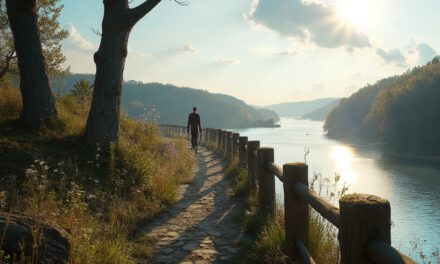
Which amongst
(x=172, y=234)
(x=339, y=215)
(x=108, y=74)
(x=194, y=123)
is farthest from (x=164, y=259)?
(x=194, y=123)

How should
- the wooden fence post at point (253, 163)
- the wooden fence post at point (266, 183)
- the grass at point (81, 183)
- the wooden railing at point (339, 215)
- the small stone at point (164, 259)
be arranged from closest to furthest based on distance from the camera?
the wooden railing at point (339, 215) → the grass at point (81, 183) → the small stone at point (164, 259) → the wooden fence post at point (266, 183) → the wooden fence post at point (253, 163)

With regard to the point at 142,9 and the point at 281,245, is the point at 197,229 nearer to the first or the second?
the point at 281,245

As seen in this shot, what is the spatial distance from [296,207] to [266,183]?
6.53ft

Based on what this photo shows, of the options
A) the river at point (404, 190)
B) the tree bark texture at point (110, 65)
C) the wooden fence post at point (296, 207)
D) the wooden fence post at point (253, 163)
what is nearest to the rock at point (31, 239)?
the wooden fence post at point (296, 207)

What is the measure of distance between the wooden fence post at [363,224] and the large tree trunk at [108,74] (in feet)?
22.7

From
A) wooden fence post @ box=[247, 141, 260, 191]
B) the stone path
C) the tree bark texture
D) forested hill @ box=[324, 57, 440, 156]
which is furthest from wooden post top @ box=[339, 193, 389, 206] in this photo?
forested hill @ box=[324, 57, 440, 156]

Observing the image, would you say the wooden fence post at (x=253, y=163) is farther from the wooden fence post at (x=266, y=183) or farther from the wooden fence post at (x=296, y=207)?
the wooden fence post at (x=296, y=207)

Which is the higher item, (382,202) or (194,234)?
(382,202)

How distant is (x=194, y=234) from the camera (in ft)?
18.7

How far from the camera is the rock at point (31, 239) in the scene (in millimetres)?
2898

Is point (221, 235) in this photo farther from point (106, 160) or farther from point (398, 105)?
point (398, 105)

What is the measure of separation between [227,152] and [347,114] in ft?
428

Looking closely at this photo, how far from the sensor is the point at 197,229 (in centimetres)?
597

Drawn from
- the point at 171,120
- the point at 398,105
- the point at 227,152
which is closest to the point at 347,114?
the point at 398,105
